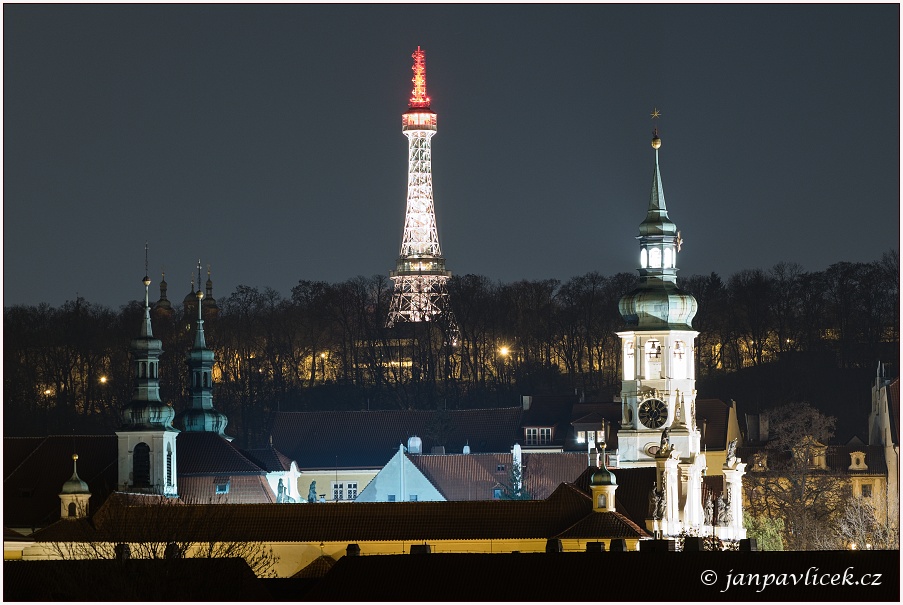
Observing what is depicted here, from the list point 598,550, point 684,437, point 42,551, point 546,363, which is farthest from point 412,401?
point 598,550

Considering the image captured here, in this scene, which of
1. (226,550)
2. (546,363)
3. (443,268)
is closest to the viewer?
(226,550)

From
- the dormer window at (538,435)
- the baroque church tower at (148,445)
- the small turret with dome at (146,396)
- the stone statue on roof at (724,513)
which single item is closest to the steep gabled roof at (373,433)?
the dormer window at (538,435)

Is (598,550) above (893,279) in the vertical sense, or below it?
below

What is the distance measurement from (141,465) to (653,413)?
14.9 meters

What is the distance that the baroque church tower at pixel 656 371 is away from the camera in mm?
92312

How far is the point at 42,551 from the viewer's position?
79.1m

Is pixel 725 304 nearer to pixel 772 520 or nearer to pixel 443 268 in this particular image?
pixel 443 268

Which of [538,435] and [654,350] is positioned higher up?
[654,350]

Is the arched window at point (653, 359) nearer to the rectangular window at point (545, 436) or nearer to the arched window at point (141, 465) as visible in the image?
the arched window at point (141, 465)

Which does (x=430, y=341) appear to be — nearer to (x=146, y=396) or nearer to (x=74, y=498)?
(x=146, y=396)

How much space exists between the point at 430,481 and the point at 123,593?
4649cm

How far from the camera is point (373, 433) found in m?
116

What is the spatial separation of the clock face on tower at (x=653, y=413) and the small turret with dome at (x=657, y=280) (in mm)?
2529

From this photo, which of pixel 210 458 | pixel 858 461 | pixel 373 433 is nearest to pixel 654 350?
pixel 858 461
